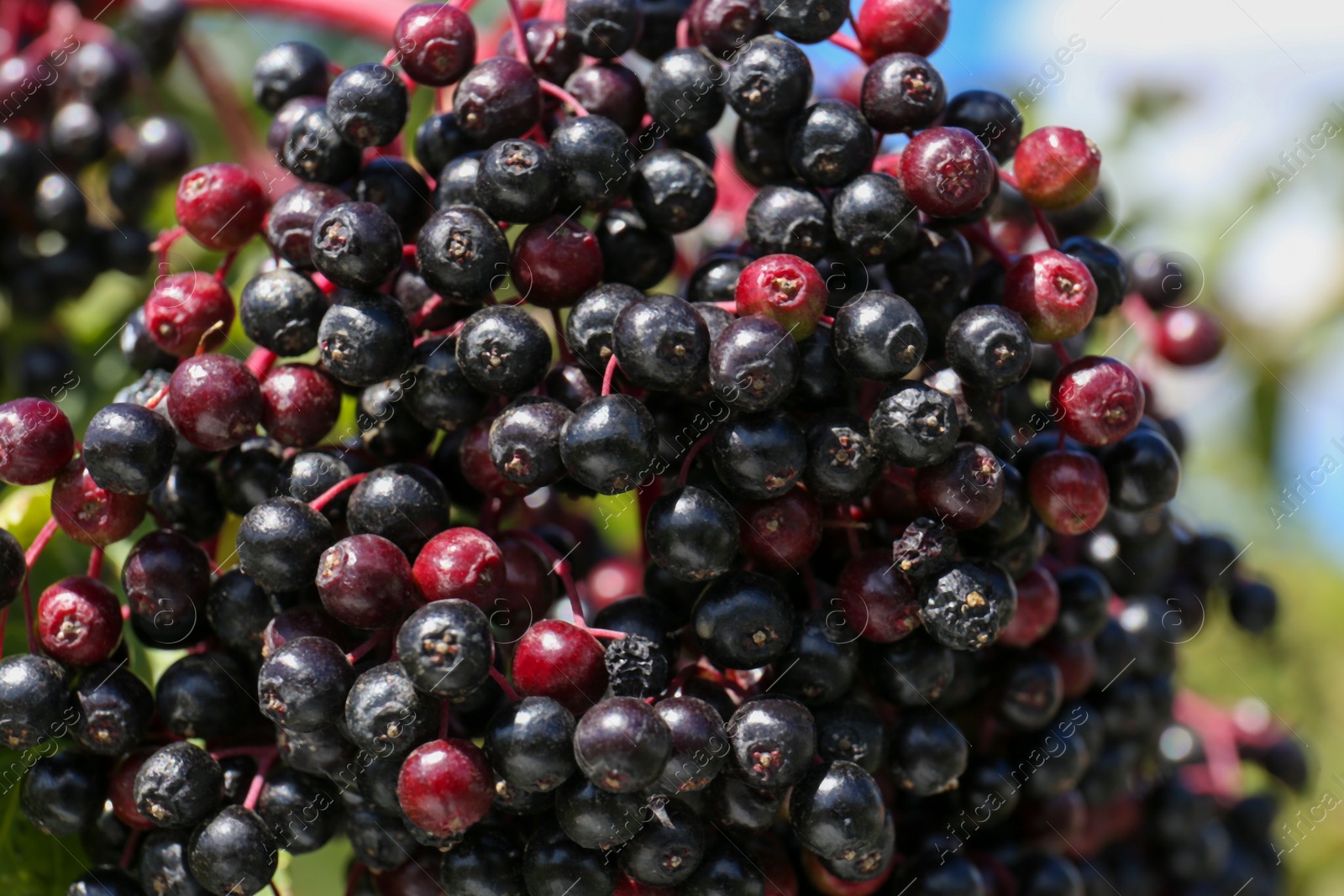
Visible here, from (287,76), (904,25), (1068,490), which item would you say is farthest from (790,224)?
(287,76)

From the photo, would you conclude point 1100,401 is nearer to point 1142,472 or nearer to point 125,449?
point 1142,472

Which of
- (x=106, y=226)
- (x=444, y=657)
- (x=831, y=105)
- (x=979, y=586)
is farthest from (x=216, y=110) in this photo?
(x=979, y=586)

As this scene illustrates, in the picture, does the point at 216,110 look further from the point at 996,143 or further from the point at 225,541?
the point at 996,143

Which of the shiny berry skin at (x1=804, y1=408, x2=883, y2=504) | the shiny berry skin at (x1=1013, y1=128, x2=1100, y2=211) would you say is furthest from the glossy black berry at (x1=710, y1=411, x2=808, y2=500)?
the shiny berry skin at (x1=1013, y1=128, x2=1100, y2=211)

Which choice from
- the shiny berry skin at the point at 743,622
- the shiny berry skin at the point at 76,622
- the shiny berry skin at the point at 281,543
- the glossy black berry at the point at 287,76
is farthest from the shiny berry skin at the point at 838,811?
the glossy black berry at the point at 287,76

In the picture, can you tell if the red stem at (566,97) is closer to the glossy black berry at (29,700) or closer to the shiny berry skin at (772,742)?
the shiny berry skin at (772,742)

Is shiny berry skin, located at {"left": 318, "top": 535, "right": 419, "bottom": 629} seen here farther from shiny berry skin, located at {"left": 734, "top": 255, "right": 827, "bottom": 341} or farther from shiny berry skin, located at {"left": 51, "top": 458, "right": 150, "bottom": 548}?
shiny berry skin, located at {"left": 734, "top": 255, "right": 827, "bottom": 341}
